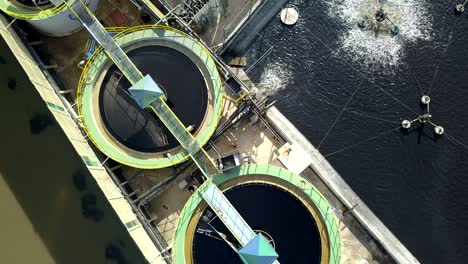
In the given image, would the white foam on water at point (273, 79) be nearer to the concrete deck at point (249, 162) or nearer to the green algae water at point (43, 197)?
the concrete deck at point (249, 162)

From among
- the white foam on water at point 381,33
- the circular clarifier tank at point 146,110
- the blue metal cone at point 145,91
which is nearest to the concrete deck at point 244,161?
the circular clarifier tank at point 146,110

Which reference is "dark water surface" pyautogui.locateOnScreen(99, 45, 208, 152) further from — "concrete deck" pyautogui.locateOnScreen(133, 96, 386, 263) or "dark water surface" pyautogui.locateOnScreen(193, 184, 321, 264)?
"dark water surface" pyautogui.locateOnScreen(193, 184, 321, 264)

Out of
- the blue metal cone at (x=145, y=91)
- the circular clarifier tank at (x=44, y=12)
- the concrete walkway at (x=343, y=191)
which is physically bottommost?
the concrete walkway at (x=343, y=191)

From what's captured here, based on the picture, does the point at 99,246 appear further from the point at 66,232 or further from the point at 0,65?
the point at 0,65

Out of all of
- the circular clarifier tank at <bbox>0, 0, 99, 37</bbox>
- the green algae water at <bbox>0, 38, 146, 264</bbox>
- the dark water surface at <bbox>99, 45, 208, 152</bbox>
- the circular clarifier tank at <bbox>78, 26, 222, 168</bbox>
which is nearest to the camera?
the circular clarifier tank at <bbox>0, 0, 99, 37</bbox>

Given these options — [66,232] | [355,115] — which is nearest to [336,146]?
[355,115]

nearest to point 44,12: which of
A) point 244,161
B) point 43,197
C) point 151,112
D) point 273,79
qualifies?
point 151,112

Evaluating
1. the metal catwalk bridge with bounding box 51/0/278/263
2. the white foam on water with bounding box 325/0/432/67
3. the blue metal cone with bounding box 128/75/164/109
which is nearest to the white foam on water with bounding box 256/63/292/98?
the white foam on water with bounding box 325/0/432/67
